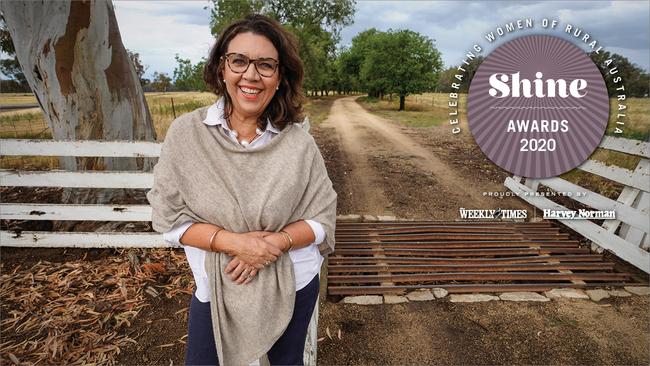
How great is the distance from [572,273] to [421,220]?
1.92m

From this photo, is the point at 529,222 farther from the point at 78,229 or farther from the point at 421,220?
the point at 78,229

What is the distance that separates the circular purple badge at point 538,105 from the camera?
4.73m

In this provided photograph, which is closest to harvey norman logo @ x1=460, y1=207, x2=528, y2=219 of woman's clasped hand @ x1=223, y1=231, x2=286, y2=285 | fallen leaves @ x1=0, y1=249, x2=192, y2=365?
fallen leaves @ x1=0, y1=249, x2=192, y2=365

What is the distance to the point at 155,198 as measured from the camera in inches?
65.2

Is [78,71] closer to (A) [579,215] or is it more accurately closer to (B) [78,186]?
(B) [78,186]

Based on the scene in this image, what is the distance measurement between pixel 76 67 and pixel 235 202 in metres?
3.66

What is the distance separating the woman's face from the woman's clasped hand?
0.59 meters

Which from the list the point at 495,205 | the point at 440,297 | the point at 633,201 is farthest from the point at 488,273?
the point at 495,205

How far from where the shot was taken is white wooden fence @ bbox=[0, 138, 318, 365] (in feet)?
11.5

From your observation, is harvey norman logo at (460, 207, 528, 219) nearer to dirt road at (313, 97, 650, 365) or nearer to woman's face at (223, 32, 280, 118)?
dirt road at (313, 97, 650, 365)

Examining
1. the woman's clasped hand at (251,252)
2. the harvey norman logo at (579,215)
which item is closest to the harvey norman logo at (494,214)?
the harvey norman logo at (579,215)

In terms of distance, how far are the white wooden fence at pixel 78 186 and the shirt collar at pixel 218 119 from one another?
1.96 meters

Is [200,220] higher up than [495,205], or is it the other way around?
[200,220]

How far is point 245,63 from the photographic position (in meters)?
1.66
